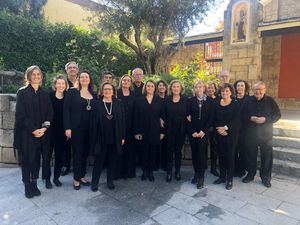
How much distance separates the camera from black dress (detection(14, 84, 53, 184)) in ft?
12.1

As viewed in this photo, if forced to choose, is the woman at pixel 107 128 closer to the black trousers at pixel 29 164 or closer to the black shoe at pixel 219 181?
the black trousers at pixel 29 164

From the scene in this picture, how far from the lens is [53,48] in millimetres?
8633

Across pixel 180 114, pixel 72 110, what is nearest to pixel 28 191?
pixel 72 110

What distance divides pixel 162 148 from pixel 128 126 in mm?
810

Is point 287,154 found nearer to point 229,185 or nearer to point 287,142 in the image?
point 287,142

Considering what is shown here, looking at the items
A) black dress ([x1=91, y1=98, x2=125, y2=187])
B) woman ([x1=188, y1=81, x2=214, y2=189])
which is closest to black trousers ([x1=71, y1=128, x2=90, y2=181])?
black dress ([x1=91, y1=98, x2=125, y2=187])

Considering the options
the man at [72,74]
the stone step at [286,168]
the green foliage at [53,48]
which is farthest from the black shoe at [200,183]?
the green foliage at [53,48]

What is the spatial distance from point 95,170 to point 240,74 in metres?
6.90

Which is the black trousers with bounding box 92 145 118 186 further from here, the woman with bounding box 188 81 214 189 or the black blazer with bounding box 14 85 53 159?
the woman with bounding box 188 81 214 189

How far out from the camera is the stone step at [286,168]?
15.3ft

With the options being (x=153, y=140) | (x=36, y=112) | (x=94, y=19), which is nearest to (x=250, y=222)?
(x=153, y=140)

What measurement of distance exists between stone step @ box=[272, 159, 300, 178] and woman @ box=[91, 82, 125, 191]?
2.87m

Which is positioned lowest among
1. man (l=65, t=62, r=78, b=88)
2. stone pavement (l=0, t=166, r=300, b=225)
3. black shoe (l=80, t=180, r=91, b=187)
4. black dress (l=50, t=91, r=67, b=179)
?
stone pavement (l=0, t=166, r=300, b=225)

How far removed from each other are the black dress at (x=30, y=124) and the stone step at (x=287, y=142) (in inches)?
166
